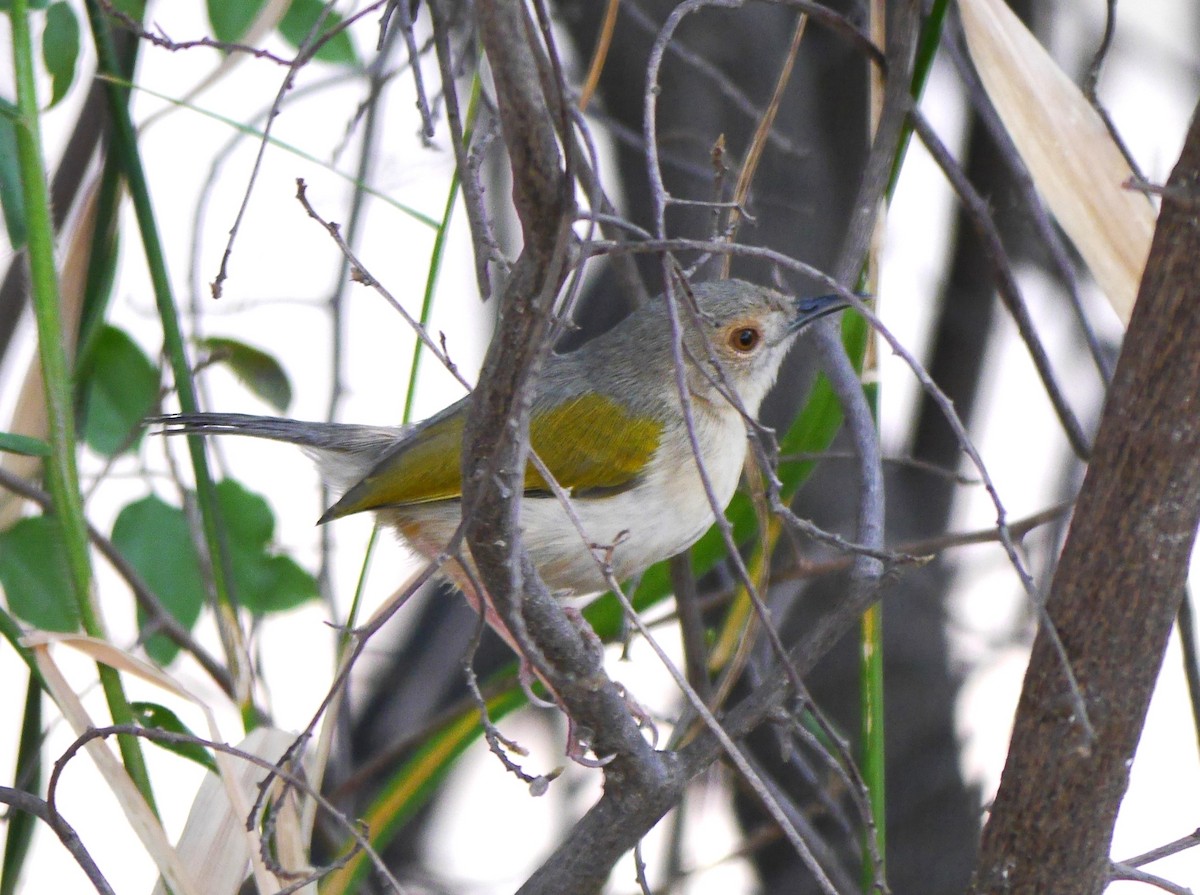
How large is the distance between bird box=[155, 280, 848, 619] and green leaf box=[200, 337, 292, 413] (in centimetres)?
8

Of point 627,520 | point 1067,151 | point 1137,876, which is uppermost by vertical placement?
point 627,520

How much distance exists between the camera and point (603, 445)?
2.99m

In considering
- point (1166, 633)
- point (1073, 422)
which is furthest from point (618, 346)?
point (1166, 633)

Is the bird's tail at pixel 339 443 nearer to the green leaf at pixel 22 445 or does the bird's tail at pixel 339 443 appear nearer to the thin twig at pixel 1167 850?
the green leaf at pixel 22 445

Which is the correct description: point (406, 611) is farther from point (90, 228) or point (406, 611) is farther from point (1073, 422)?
point (1073, 422)

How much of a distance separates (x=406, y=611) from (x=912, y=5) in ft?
9.08

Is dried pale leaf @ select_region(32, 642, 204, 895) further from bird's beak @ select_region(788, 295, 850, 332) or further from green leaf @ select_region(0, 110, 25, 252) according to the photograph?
bird's beak @ select_region(788, 295, 850, 332)

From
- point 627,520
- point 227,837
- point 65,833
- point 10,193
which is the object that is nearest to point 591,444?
point 627,520

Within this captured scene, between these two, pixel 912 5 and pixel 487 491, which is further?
pixel 912 5

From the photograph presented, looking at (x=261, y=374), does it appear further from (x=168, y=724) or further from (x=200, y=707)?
(x=200, y=707)

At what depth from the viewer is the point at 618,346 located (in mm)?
3283

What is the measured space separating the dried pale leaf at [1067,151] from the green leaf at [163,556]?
1869mm

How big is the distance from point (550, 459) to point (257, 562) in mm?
686

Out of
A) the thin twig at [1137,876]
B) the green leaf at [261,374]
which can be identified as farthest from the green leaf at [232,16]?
the thin twig at [1137,876]
